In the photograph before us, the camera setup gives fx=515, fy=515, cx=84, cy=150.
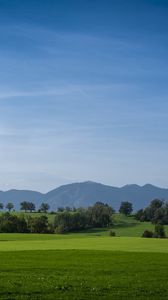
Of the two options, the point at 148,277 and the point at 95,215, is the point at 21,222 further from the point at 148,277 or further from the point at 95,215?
the point at 148,277

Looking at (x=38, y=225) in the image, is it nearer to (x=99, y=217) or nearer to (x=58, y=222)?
(x=58, y=222)

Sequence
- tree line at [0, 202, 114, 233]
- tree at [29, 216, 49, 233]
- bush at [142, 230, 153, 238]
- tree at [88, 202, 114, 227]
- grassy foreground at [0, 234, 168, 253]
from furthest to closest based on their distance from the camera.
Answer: tree at [88, 202, 114, 227], tree at [29, 216, 49, 233], tree line at [0, 202, 114, 233], bush at [142, 230, 153, 238], grassy foreground at [0, 234, 168, 253]

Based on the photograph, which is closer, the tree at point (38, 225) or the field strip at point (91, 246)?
the field strip at point (91, 246)

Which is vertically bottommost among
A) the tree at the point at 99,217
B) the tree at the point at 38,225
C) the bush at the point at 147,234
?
the bush at the point at 147,234

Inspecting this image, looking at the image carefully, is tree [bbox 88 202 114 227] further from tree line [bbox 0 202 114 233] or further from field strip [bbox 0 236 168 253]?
field strip [bbox 0 236 168 253]

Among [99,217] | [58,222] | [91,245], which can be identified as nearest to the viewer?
[91,245]

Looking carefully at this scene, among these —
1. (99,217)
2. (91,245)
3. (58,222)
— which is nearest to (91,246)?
(91,245)

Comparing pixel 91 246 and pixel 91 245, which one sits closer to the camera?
pixel 91 246

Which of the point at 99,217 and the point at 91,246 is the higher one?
the point at 99,217

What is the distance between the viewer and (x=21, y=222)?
162 m

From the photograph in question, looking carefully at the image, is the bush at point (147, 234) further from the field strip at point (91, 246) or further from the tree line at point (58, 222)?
the field strip at point (91, 246)

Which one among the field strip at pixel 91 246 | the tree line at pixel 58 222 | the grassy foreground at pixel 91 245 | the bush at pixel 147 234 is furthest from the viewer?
the tree line at pixel 58 222

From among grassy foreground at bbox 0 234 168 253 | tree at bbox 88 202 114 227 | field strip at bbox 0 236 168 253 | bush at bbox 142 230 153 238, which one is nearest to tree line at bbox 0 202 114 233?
tree at bbox 88 202 114 227

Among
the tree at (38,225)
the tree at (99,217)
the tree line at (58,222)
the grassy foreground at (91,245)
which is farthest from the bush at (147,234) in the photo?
the grassy foreground at (91,245)
